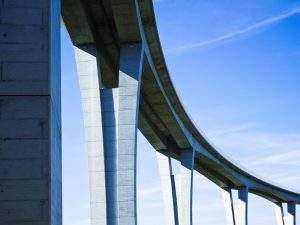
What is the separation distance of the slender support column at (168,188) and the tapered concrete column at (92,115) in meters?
24.2

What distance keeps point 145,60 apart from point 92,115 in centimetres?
514

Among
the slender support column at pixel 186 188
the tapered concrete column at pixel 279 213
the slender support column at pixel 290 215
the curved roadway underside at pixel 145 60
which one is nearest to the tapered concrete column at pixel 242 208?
the curved roadway underside at pixel 145 60

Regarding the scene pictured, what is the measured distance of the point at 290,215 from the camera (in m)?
86.1

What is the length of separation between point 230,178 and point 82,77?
45303mm

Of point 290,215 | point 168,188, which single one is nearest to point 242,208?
point 290,215

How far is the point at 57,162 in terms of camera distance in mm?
9906

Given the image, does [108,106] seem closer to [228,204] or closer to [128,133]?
[128,133]

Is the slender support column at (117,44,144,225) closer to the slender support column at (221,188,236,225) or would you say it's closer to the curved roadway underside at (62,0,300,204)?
the curved roadway underside at (62,0,300,204)

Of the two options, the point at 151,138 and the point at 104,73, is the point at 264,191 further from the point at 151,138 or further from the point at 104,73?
the point at 104,73
